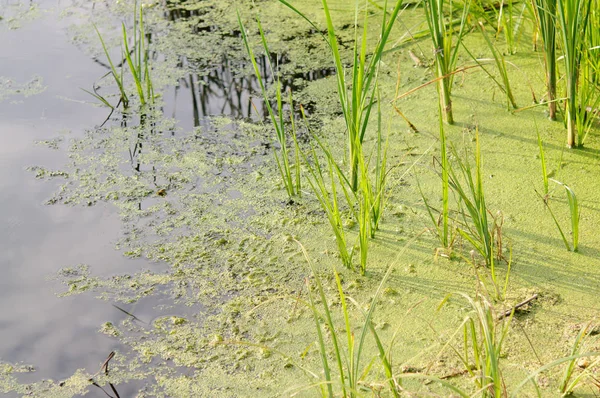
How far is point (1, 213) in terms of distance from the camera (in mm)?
2010

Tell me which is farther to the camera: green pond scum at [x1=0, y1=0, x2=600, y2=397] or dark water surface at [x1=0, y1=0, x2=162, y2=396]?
dark water surface at [x1=0, y1=0, x2=162, y2=396]

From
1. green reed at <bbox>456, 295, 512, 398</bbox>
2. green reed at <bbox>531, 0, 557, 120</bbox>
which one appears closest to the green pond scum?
green reed at <bbox>456, 295, 512, 398</bbox>

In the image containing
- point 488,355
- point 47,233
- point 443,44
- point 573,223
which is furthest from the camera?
point 443,44

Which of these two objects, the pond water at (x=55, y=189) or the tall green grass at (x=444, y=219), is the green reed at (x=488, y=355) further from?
the pond water at (x=55, y=189)

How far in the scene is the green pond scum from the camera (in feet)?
4.65

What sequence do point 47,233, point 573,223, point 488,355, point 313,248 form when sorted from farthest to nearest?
point 47,233
point 313,248
point 573,223
point 488,355

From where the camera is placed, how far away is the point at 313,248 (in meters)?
1.79

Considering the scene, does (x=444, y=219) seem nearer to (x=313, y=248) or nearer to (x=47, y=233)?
(x=313, y=248)

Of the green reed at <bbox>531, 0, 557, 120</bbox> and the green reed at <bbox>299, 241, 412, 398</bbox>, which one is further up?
the green reed at <bbox>531, 0, 557, 120</bbox>

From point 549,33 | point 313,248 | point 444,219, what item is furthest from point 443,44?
point 313,248

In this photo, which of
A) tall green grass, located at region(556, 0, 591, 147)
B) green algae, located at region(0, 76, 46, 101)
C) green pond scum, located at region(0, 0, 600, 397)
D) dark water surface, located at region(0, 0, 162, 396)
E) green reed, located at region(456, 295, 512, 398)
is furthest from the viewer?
green algae, located at region(0, 76, 46, 101)

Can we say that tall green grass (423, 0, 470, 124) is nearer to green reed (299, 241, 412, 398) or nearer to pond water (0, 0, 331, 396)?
pond water (0, 0, 331, 396)

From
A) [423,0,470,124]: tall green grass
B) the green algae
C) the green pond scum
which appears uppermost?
[423,0,470,124]: tall green grass

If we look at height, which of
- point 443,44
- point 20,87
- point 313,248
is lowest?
point 313,248
